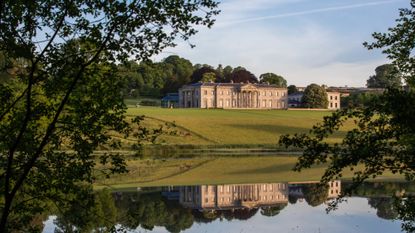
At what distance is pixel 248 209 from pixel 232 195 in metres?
3.84

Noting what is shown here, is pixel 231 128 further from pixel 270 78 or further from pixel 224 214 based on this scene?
pixel 270 78

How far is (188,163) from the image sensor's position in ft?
151

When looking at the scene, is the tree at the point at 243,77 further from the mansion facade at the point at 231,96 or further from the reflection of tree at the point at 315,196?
the reflection of tree at the point at 315,196

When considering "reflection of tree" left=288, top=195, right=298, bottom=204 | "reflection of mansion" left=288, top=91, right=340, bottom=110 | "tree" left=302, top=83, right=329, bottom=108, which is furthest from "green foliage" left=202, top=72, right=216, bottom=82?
"reflection of tree" left=288, top=195, right=298, bottom=204

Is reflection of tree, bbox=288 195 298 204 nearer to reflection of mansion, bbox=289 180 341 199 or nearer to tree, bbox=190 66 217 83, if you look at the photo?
reflection of mansion, bbox=289 180 341 199

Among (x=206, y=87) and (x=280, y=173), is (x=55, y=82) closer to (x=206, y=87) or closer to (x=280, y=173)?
(x=280, y=173)

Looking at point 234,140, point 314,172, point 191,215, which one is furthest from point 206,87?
point 191,215

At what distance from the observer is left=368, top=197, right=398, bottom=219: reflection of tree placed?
21781 mm

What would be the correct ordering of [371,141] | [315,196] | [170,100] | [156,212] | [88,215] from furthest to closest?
1. [170,100]
2. [315,196]
3. [156,212]
4. [88,215]
5. [371,141]

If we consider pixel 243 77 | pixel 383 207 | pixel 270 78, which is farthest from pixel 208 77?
pixel 383 207

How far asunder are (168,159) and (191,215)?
27.4 meters

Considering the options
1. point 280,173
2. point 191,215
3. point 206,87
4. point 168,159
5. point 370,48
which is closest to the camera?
point 370,48

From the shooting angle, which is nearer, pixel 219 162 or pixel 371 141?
pixel 371 141

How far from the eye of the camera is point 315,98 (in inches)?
5453
